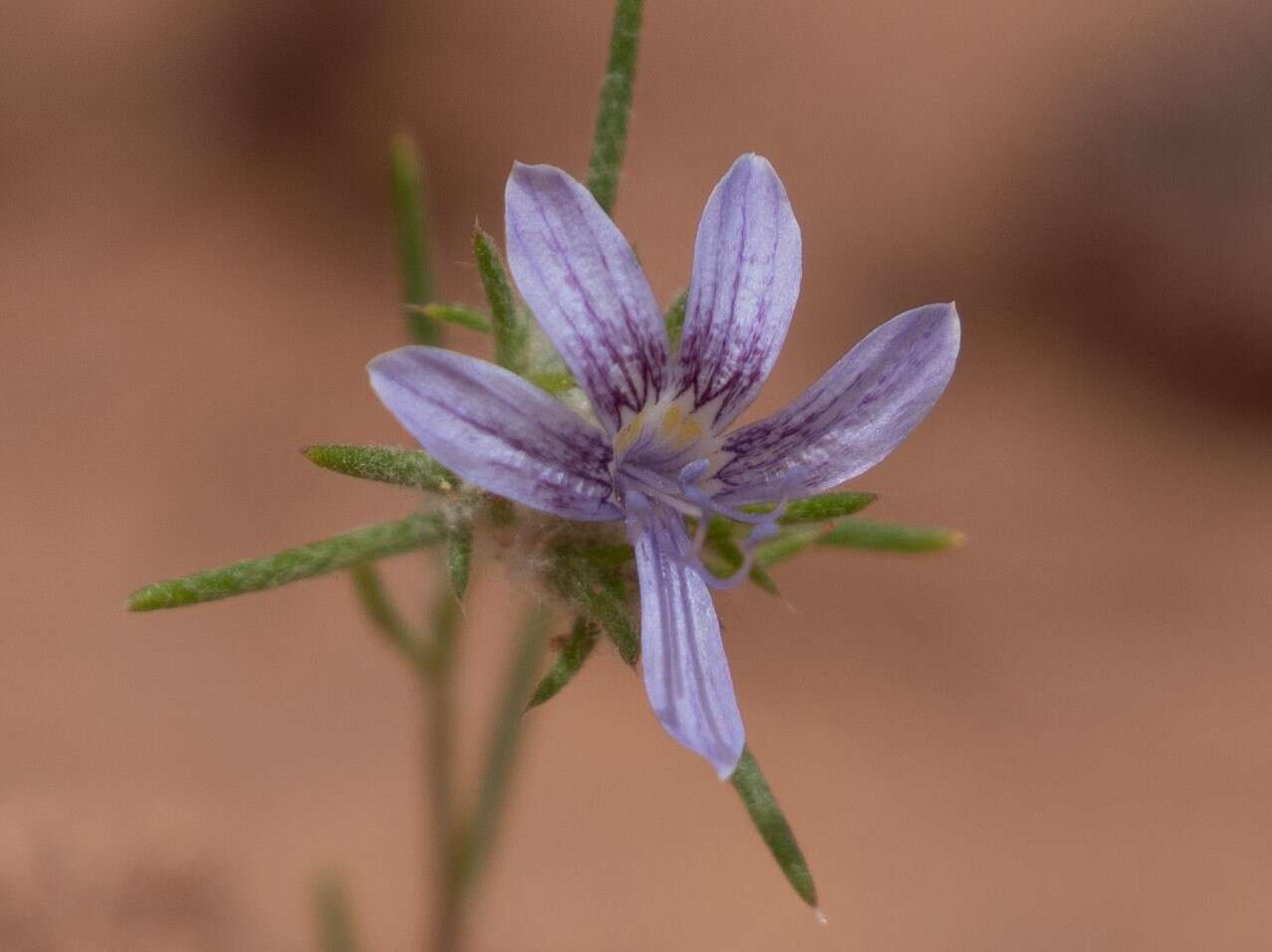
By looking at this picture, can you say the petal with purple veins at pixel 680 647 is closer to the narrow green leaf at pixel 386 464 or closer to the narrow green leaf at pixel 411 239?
the narrow green leaf at pixel 386 464

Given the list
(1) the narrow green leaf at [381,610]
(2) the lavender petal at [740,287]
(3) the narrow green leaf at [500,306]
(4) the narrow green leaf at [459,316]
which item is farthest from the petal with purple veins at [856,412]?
(1) the narrow green leaf at [381,610]

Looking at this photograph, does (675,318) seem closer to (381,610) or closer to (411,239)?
(411,239)

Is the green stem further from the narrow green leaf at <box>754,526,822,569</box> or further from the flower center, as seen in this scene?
the flower center

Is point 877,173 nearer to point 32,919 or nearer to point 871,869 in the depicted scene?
point 871,869

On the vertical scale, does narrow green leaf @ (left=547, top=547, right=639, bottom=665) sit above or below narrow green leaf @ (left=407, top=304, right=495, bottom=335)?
below

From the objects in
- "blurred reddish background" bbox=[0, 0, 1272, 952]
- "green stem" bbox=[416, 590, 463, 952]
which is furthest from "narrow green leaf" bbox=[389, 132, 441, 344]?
"blurred reddish background" bbox=[0, 0, 1272, 952]

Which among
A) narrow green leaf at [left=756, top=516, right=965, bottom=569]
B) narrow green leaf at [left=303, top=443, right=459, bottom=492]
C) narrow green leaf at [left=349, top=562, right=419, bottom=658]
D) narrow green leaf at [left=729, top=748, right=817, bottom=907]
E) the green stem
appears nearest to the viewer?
narrow green leaf at [left=303, top=443, right=459, bottom=492]

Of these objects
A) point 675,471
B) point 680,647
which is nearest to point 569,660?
point 680,647
